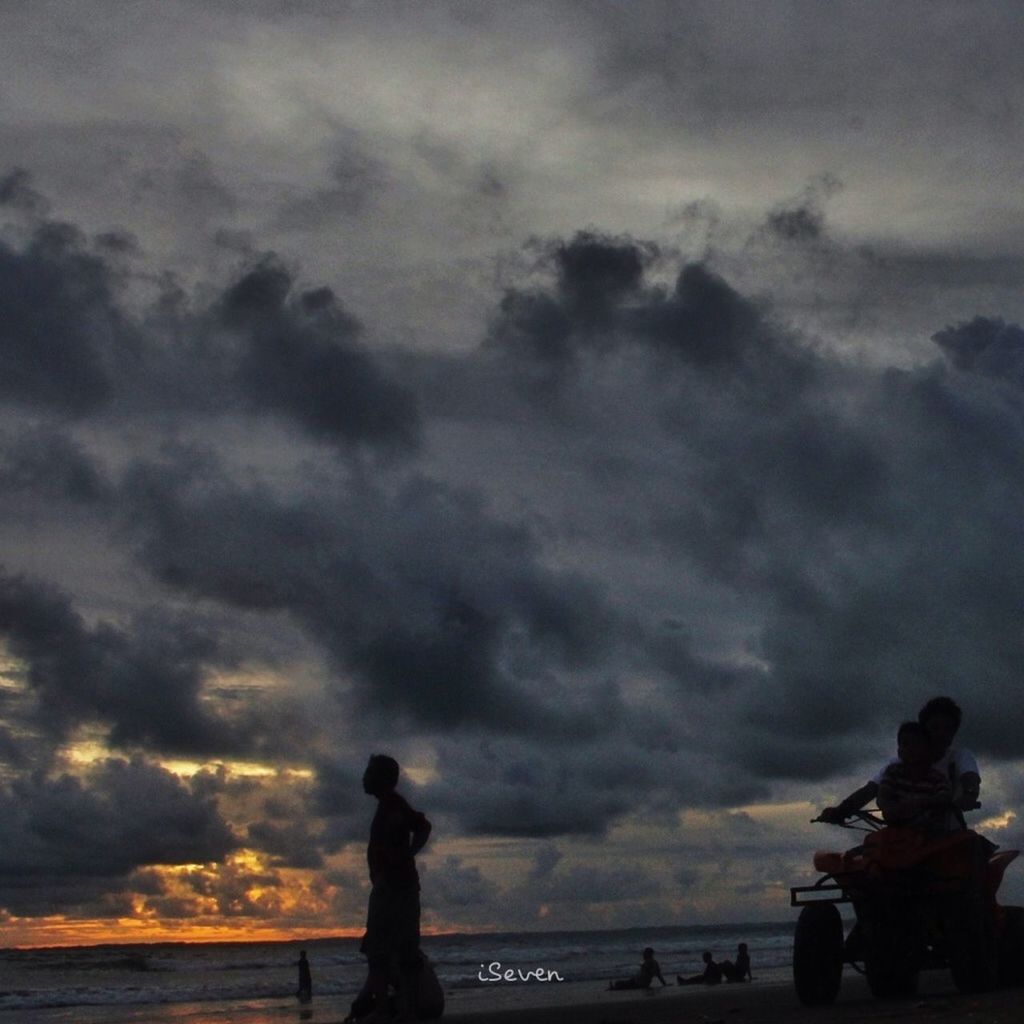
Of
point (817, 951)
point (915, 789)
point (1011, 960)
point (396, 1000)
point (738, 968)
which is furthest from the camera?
point (738, 968)

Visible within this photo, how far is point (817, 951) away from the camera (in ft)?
34.5

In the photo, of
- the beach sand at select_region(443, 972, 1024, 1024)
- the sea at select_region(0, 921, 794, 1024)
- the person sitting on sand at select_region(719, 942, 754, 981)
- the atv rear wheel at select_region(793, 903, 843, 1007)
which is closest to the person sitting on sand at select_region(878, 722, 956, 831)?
the atv rear wheel at select_region(793, 903, 843, 1007)

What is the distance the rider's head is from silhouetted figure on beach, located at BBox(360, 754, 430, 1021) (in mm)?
3738

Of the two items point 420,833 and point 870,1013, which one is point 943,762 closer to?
point 870,1013

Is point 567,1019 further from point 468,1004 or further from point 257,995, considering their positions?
point 257,995

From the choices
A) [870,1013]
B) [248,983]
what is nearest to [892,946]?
[870,1013]

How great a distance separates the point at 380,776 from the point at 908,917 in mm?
3931

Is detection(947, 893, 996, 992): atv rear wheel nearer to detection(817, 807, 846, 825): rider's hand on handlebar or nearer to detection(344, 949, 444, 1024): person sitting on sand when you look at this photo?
detection(817, 807, 846, 825): rider's hand on handlebar

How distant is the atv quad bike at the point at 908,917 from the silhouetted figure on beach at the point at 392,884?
284cm

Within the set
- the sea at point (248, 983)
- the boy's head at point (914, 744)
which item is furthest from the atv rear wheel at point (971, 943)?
the sea at point (248, 983)

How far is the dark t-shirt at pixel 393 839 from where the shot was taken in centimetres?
1078

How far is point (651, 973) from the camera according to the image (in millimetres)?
37469

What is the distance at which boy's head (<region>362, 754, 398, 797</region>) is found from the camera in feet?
35.7

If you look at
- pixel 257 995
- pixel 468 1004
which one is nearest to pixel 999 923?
pixel 468 1004
